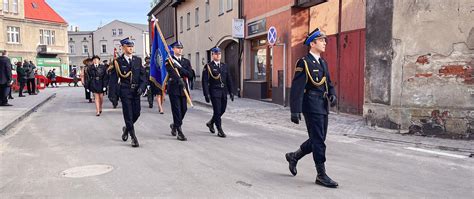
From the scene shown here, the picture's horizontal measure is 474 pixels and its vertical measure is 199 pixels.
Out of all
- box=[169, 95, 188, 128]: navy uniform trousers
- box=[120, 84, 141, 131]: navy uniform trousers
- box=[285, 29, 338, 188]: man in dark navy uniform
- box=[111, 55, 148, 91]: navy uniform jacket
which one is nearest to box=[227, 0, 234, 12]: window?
box=[169, 95, 188, 128]: navy uniform trousers

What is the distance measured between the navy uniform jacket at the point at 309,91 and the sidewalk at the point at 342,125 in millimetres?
3651

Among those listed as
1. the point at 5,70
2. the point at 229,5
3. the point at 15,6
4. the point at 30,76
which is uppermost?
the point at 15,6

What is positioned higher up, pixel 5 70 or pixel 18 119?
pixel 5 70

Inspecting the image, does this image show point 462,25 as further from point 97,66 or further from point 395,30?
point 97,66

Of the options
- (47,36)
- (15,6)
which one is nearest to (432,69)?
(15,6)

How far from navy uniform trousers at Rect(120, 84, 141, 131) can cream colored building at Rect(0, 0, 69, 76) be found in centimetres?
4123

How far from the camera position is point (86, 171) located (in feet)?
18.2

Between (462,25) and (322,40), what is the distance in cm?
463

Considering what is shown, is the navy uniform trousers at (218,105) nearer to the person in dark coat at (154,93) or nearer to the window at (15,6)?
the person in dark coat at (154,93)

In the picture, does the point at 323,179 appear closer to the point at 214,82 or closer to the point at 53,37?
the point at 214,82

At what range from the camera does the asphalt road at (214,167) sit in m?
4.62

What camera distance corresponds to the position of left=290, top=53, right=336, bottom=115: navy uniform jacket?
472cm

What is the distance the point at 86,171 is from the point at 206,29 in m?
19.8

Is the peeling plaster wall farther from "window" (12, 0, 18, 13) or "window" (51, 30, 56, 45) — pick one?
"window" (51, 30, 56, 45)
